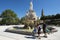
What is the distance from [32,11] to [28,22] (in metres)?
7.36

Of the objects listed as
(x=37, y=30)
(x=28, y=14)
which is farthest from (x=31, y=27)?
(x=37, y=30)

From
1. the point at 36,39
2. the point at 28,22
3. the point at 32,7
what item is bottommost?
the point at 36,39

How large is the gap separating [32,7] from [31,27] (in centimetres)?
998

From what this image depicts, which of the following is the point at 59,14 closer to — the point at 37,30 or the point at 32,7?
the point at 32,7

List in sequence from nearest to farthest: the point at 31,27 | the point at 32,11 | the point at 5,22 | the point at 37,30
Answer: the point at 37,30, the point at 31,27, the point at 32,11, the point at 5,22

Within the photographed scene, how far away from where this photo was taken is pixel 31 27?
25.2 m

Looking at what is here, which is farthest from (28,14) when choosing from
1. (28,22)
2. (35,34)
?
(35,34)

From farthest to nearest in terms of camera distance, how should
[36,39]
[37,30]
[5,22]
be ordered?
1. [5,22]
2. [37,30]
3. [36,39]

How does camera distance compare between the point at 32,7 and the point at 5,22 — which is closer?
the point at 32,7

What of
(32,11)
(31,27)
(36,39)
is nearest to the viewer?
(36,39)

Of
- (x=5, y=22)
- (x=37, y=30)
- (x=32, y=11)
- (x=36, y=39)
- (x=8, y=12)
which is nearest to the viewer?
(x=36, y=39)

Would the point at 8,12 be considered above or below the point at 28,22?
above

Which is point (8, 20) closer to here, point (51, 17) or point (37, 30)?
point (51, 17)

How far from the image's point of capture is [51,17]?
6969 cm
